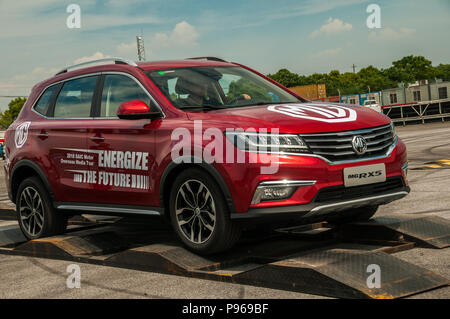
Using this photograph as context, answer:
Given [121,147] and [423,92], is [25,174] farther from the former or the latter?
[423,92]

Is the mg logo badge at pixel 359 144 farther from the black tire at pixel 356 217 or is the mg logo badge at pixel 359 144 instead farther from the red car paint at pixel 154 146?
Result: the black tire at pixel 356 217

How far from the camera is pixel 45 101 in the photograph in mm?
7691

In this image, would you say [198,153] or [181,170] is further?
[181,170]

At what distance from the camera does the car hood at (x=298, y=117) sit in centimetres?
522

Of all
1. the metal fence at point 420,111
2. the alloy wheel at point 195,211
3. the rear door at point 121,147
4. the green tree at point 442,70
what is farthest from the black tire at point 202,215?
the green tree at point 442,70

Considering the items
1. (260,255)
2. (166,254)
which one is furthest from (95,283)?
(260,255)

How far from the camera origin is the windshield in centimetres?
612

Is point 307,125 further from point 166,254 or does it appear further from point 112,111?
point 112,111

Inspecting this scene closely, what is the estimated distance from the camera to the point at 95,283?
5352 millimetres

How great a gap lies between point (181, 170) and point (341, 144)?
4.60 ft

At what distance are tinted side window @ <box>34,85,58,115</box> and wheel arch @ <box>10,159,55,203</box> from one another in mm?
633

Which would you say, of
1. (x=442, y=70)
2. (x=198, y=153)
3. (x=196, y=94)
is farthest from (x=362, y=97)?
(x=442, y=70)

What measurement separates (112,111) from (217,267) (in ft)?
6.90

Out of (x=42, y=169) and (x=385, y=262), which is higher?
(x=42, y=169)
